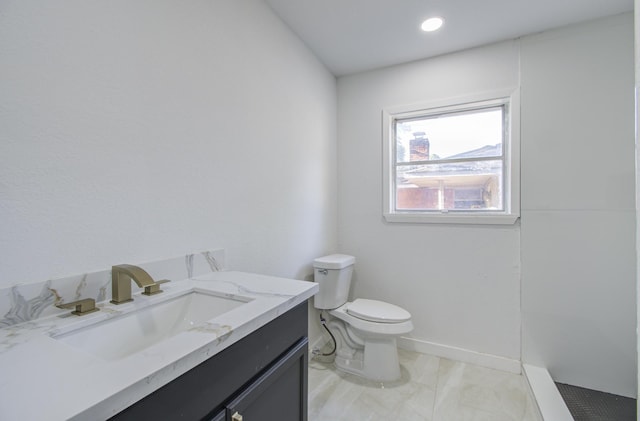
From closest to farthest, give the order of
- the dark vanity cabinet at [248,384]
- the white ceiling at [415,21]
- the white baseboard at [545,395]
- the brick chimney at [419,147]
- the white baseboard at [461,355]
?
1. the dark vanity cabinet at [248,384]
2. the white baseboard at [545,395]
3. the white ceiling at [415,21]
4. the white baseboard at [461,355]
5. the brick chimney at [419,147]

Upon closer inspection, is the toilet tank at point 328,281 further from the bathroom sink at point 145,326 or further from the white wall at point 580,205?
the white wall at point 580,205

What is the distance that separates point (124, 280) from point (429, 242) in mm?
2036

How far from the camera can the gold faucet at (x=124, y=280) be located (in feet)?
2.78

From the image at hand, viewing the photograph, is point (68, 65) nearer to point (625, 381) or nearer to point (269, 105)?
point (269, 105)

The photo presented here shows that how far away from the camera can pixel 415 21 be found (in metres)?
1.84

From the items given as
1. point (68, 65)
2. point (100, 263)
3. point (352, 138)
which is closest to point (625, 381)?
point (352, 138)

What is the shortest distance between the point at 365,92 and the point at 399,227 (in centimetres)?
122

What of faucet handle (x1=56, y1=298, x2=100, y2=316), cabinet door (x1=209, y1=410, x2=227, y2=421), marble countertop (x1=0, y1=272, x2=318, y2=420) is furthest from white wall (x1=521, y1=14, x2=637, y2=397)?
faucet handle (x1=56, y1=298, x2=100, y2=316)

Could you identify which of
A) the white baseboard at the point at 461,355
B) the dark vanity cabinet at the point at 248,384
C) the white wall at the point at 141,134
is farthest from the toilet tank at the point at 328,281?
the dark vanity cabinet at the point at 248,384

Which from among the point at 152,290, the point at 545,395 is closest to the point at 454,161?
the point at 545,395

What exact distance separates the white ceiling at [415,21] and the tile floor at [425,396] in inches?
93.1

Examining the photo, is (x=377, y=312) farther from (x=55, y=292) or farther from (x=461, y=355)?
(x=55, y=292)

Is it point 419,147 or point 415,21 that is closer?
point 415,21

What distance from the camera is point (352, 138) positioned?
2564mm
